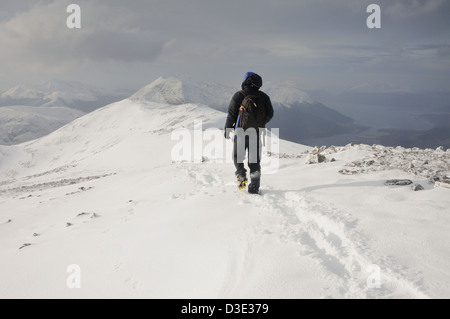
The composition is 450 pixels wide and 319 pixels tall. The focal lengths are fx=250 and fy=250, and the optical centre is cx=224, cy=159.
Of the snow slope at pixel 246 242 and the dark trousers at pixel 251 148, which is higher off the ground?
the dark trousers at pixel 251 148

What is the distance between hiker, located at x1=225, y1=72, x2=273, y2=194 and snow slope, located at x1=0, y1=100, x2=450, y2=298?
1.07m

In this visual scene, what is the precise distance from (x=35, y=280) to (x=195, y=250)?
291 cm

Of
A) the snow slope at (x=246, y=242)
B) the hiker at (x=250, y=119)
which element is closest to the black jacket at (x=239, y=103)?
the hiker at (x=250, y=119)

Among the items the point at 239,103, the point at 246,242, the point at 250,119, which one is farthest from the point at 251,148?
the point at 246,242

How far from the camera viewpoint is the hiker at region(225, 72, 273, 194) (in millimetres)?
7078

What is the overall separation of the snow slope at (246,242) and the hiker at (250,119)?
107 cm

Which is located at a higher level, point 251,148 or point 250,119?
point 250,119

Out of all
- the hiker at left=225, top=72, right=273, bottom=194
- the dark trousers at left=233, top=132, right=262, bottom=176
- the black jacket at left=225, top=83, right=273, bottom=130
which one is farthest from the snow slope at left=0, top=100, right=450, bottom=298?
the black jacket at left=225, top=83, right=273, bottom=130

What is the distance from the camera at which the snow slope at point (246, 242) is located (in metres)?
3.54

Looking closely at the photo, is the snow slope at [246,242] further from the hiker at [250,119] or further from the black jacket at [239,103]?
the black jacket at [239,103]

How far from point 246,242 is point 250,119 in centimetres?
375

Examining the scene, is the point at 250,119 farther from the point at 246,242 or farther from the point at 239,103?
the point at 246,242

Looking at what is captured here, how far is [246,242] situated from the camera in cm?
459
